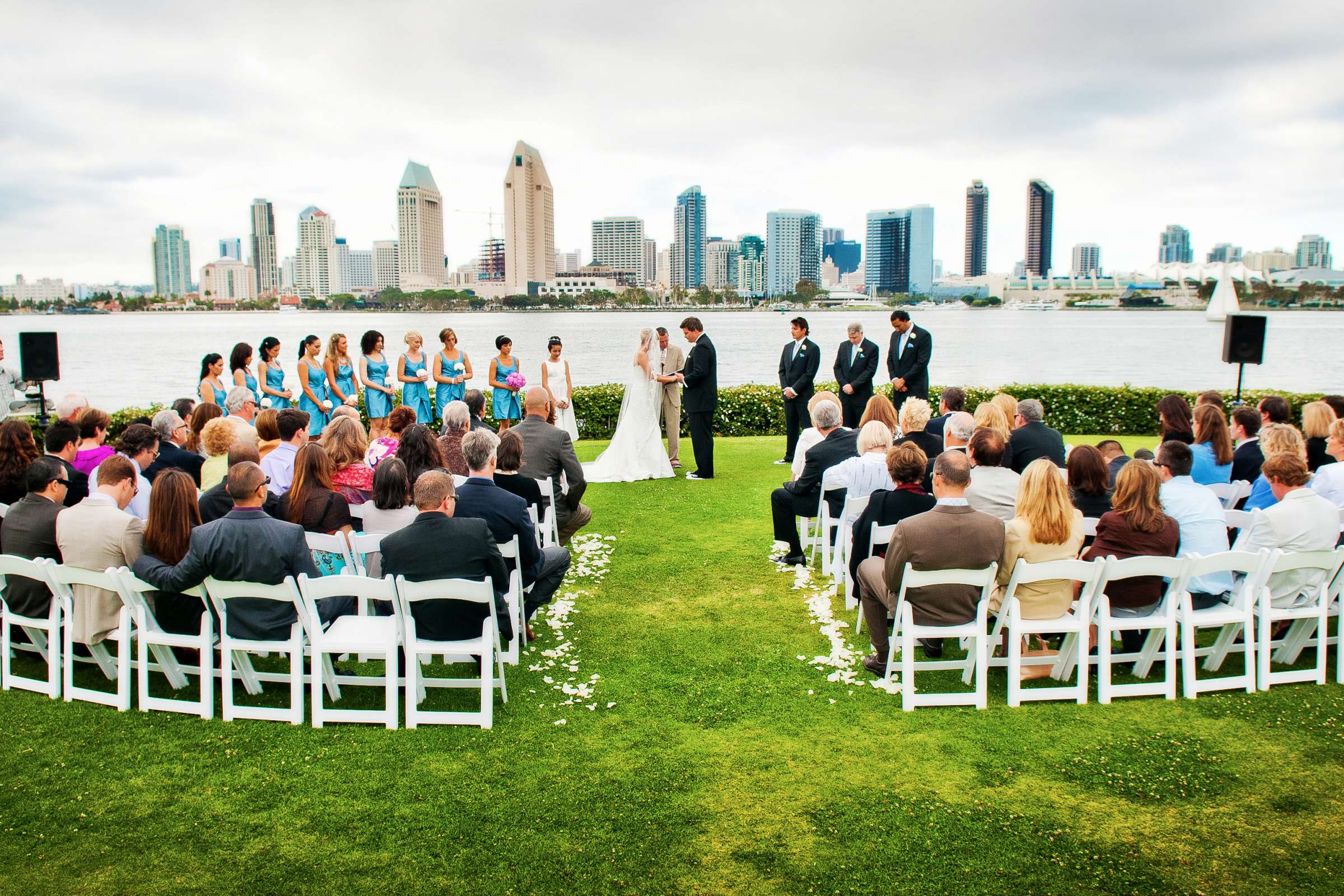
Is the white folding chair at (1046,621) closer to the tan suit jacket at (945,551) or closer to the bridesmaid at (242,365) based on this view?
the tan suit jacket at (945,551)

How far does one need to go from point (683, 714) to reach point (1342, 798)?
281 centimetres

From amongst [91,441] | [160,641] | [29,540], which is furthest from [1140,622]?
[91,441]

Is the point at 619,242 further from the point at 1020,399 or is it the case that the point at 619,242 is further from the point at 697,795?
the point at 697,795

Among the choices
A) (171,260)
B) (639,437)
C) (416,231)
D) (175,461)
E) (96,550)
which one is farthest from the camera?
(171,260)

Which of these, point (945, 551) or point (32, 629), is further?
point (32, 629)

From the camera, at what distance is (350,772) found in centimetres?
372

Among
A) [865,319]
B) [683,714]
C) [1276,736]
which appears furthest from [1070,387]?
[865,319]

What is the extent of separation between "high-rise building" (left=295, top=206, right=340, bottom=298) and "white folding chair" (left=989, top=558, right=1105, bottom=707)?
151319mm

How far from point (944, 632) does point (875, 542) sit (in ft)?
2.82

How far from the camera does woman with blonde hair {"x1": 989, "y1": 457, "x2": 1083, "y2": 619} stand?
4445 mm

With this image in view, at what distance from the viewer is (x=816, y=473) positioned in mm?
6555

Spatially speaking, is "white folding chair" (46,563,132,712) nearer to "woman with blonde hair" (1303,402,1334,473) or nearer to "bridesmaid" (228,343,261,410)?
"bridesmaid" (228,343,261,410)

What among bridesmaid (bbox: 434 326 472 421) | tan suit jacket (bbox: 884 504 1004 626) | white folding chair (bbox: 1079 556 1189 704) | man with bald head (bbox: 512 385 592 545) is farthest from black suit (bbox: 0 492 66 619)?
bridesmaid (bbox: 434 326 472 421)

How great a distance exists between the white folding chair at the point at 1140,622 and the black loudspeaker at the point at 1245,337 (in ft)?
32.1
